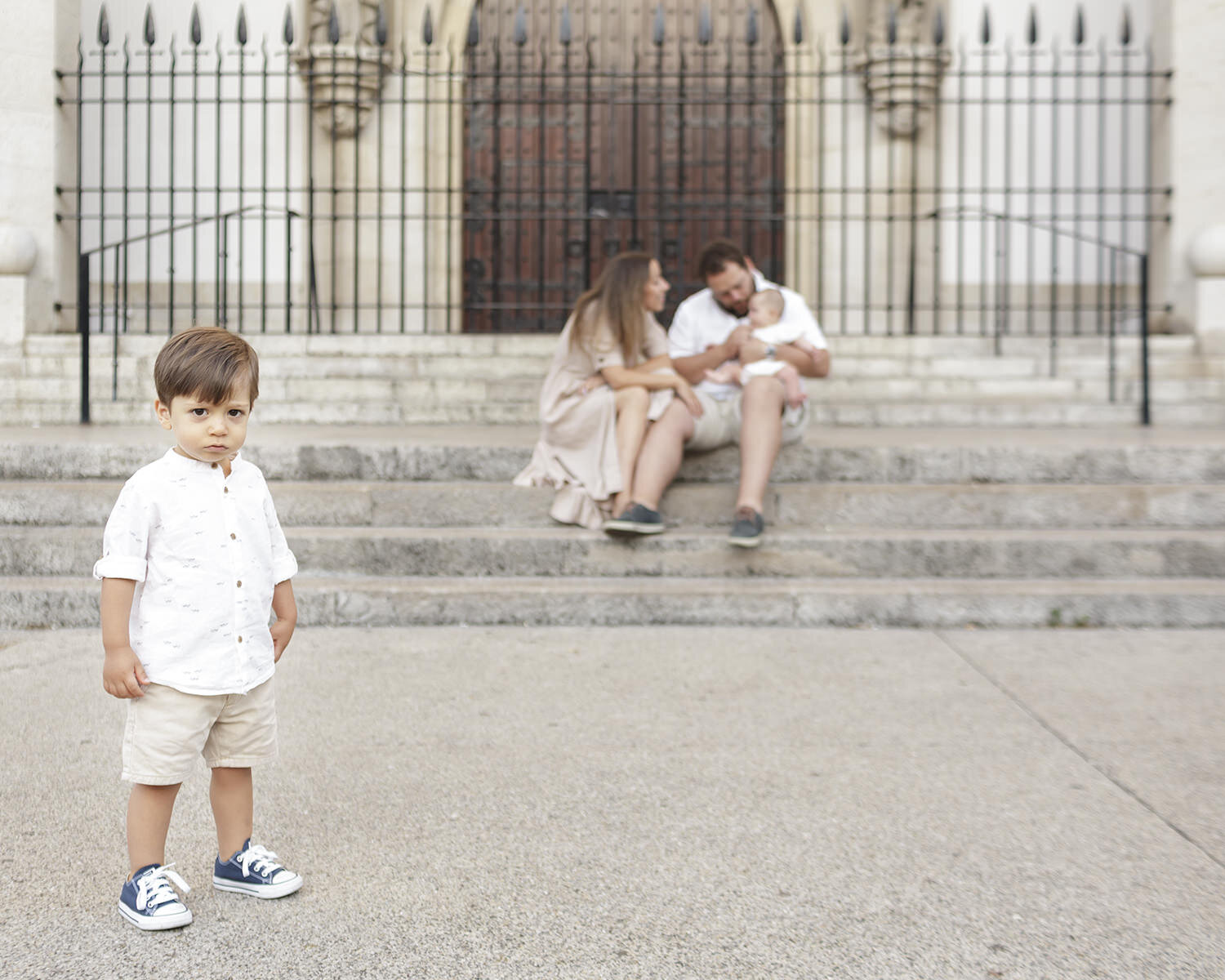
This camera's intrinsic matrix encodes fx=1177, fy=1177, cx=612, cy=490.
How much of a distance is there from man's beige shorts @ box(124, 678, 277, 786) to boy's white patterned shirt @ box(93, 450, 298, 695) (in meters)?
0.04

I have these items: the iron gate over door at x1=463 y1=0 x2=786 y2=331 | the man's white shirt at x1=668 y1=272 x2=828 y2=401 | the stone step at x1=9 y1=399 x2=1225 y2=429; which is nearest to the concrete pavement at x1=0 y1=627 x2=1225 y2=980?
the man's white shirt at x1=668 y1=272 x2=828 y2=401

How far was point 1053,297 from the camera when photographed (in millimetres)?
8773

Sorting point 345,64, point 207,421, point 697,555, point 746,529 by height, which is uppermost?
point 345,64

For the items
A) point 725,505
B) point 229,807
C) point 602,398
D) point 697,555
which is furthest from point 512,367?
point 229,807

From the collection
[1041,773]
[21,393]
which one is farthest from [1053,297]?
[21,393]

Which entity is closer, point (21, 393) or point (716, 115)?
point (21, 393)

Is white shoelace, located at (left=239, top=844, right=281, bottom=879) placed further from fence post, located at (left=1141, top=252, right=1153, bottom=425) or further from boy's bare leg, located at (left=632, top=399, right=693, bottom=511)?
fence post, located at (left=1141, top=252, right=1153, bottom=425)

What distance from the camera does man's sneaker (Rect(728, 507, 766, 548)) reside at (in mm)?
4785

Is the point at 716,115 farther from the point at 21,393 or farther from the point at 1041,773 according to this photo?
the point at 1041,773

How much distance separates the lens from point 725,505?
5.29m

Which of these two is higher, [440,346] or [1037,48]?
[1037,48]

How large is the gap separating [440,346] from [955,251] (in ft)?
15.4

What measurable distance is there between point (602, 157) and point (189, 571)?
9184 mm

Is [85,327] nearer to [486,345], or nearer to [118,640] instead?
[486,345]
